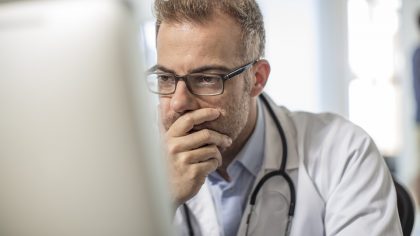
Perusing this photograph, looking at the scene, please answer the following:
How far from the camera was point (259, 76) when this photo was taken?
3.68 ft

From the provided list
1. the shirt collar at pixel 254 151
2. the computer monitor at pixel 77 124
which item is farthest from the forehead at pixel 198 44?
the computer monitor at pixel 77 124

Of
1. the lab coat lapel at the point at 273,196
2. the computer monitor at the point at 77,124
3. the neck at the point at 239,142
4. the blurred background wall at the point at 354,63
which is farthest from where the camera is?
the blurred background wall at the point at 354,63

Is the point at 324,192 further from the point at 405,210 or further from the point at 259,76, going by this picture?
the point at 259,76

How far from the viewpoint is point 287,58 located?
123 inches

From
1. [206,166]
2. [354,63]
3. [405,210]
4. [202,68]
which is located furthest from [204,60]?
[354,63]

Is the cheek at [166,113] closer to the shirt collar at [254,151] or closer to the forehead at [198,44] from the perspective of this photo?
the forehead at [198,44]

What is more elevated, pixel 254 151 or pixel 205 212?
pixel 254 151

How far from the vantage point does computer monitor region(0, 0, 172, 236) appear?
1.11 feet

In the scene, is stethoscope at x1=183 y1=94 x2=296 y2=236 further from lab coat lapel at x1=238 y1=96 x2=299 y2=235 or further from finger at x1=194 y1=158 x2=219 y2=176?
finger at x1=194 y1=158 x2=219 y2=176

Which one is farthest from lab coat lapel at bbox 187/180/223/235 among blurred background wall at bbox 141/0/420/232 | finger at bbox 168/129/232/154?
blurred background wall at bbox 141/0/420/232

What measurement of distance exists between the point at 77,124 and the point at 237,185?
77 centimetres

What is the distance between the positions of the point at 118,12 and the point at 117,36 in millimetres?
18

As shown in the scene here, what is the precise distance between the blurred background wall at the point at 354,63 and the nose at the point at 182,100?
2.16 metres

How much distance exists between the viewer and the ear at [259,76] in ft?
3.62
